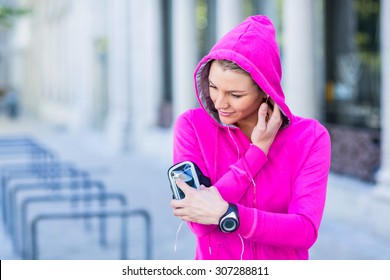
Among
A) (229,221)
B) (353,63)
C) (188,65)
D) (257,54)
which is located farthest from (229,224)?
(188,65)

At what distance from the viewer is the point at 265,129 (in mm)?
1937

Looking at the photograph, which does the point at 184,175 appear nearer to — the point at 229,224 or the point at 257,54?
the point at 229,224

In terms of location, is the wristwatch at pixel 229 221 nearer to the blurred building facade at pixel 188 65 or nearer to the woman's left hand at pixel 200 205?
the woman's left hand at pixel 200 205

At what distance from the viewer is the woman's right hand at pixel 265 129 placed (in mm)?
1934

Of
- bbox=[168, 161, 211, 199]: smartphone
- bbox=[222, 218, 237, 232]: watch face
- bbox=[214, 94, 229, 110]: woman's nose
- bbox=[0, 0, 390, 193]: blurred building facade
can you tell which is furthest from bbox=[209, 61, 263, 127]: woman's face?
bbox=[0, 0, 390, 193]: blurred building facade

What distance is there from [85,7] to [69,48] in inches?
170

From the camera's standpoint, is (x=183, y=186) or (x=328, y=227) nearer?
(x=183, y=186)

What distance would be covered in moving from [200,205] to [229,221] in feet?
0.24

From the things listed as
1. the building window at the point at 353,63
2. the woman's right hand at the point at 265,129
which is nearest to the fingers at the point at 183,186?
the woman's right hand at the point at 265,129

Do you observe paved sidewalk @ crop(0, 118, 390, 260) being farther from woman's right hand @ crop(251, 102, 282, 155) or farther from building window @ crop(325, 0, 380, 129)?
woman's right hand @ crop(251, 102, 282, 155)

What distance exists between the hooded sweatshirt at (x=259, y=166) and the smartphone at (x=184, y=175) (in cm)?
7

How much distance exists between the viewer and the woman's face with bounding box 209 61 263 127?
1894mm

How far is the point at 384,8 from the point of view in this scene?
8758 millimetres
